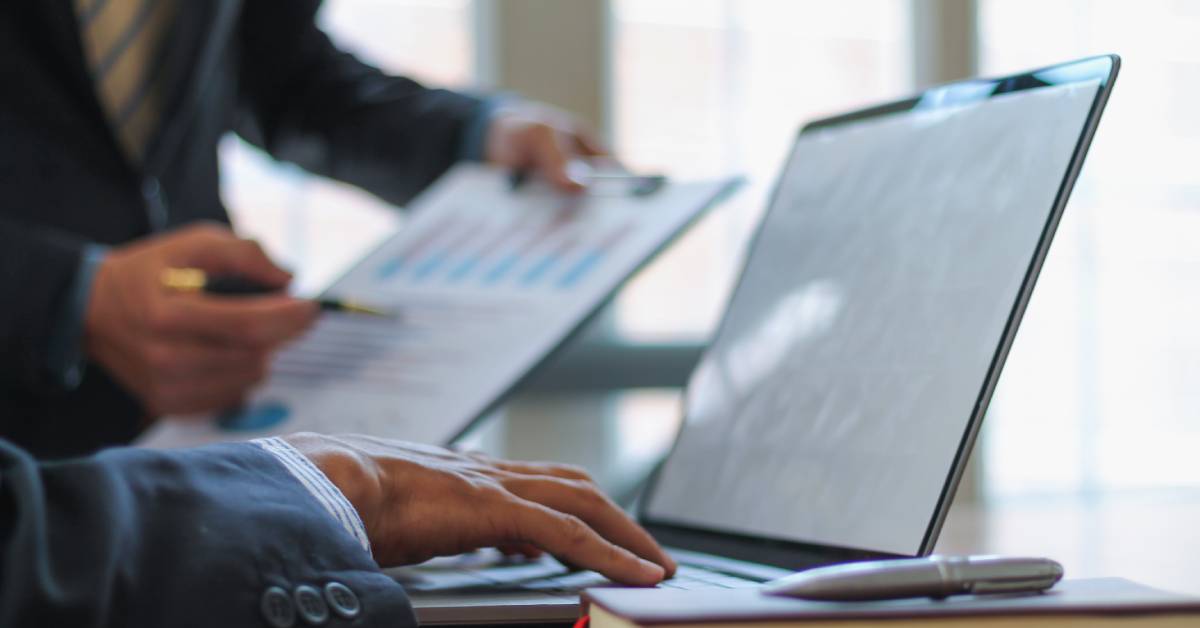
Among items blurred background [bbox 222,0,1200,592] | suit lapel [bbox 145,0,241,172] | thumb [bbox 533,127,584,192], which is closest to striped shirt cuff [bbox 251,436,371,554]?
thumb [bbox 533,127,584,192]


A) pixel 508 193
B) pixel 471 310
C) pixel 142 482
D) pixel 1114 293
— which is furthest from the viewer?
pixel 1114 293

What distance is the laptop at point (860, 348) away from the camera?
0.47 meters

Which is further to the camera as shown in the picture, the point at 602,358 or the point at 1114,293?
the point at 1114,293

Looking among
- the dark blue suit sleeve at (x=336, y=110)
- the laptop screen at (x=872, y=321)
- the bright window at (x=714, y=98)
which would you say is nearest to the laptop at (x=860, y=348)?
the laptop screen at (x=872, y=321)

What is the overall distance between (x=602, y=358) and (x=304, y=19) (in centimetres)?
158

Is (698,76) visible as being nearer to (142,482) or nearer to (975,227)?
(975,227)

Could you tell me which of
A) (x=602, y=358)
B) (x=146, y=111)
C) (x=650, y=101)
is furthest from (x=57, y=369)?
(x=650, y=101)

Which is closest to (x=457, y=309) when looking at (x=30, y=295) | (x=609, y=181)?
(x=609, y=181)

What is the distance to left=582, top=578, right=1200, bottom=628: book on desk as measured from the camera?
0.29 meters

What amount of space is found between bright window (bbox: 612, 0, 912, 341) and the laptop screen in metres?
2.16

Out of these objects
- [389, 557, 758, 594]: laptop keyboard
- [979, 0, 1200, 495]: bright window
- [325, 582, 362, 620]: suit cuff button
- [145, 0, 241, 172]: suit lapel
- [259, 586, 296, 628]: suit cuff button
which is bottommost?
[979, 0, 1200, 495]: bright window

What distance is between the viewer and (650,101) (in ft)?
9.60

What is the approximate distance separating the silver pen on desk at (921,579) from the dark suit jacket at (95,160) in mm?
625

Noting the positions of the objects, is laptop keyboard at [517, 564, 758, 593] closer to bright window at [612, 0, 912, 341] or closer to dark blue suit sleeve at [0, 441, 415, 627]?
dark blue suit sleeve at [0, 441, 415, 627]
